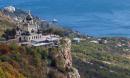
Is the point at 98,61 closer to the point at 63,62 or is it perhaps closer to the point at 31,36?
the point at 31,36

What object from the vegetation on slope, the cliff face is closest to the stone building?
the cliff face

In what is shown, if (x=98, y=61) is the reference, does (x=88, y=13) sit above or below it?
above

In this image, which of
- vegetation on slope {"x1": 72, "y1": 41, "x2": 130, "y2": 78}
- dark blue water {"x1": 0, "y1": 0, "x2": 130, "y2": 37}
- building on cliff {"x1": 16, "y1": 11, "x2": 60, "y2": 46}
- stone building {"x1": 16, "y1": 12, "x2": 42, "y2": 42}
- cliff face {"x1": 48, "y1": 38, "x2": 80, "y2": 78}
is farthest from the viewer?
dark blue water {"x1": 0, "y1": 0, "x2": 130, "y2": 37}

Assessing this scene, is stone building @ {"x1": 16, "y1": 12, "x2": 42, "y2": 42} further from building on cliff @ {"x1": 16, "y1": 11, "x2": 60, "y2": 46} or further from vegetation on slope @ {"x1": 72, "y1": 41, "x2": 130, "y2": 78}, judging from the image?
vegetation on slope @ {"x1": 72, "y1": 41, "x2": 130, "y2": 78}

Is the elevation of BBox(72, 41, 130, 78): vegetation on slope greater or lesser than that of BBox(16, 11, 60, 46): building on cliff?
lesser

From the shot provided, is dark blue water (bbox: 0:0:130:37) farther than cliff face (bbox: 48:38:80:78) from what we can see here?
Yes

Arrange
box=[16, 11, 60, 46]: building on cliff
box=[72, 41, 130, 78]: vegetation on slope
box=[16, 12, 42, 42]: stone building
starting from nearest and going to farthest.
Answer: box=[16, 11, 60, 46]: building on cliff < box=[16, 12, 42, 42]: stone building < box=[72, 41, 130, 78]: vegetation on slope

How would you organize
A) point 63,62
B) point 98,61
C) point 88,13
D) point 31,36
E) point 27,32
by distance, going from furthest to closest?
point 88,13, point 98,61, point 27,32, point 31,36, point 63,62

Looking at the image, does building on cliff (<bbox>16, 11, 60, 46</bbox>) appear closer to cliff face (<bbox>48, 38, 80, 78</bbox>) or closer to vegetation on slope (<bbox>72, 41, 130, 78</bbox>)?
cliff face (<bbox>48, 38, 80, 78</bbox>)

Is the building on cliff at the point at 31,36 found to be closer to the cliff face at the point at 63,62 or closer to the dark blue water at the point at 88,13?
the cliff face at the point at 63,62

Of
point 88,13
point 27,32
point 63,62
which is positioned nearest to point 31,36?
point 27,32
